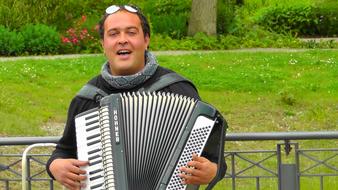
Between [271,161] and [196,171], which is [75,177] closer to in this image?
[196,171]

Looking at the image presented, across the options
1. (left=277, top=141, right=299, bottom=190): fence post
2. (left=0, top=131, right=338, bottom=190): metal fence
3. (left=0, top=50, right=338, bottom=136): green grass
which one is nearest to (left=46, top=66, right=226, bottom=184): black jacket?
(left=0, top=131, right=338, bottom=190): metal fence

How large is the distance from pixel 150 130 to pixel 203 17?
19.0 meters

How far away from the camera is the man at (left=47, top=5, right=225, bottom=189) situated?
167 inches

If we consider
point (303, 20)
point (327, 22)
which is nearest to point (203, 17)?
point (303, 20)

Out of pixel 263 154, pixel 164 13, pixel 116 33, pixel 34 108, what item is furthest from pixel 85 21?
pixel 116 33

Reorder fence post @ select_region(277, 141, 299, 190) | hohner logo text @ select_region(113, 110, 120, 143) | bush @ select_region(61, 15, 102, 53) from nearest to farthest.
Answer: hohner logo text @ select_region(113, 110, 120, 143), fence post @ select_region(277, 141, 299, 190), bush @ select_region(61, 15, 102, 53)

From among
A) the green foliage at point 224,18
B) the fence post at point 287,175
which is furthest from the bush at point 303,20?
the fence post at point 287,175

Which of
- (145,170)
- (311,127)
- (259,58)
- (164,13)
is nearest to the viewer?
(145,170)

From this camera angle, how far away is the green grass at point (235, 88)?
12773mm

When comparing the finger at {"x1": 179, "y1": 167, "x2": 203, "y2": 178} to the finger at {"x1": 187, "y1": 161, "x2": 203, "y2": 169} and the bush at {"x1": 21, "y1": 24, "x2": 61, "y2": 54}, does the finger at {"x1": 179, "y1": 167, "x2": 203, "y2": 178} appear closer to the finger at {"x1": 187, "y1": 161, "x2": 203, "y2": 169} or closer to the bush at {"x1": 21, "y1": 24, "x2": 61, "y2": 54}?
the finger at {"x1": 187, "y1": 161, "x2": 203, "y2": 169}

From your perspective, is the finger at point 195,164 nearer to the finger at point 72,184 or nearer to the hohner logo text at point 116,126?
the hohner logo text at point 116,126

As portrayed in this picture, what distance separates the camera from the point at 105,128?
4.16 m

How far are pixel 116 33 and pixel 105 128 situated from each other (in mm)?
424

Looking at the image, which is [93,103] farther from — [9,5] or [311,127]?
[9,5]
